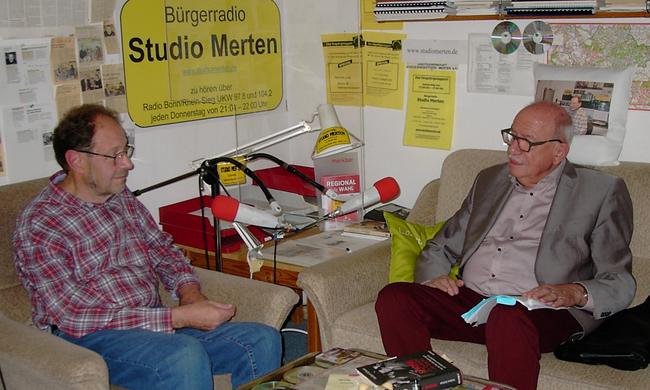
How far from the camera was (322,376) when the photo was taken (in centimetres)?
221

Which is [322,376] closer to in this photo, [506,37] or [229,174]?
[229,174]

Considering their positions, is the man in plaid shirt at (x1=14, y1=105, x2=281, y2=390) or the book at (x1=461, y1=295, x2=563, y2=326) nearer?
the man in plaid shirt at (x1=14, y1=105, x2=281, y2=390)

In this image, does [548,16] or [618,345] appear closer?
[618,345]

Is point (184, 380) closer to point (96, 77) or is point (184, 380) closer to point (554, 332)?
point (554, 332)

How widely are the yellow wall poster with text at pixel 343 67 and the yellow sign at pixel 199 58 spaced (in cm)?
29

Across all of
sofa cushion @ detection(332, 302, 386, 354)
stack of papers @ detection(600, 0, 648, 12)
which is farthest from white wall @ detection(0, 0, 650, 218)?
sofa cushion @ detection(332, 302, 386, 354)

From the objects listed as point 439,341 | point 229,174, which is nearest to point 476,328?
point 439,341

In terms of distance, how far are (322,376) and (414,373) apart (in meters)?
0.28

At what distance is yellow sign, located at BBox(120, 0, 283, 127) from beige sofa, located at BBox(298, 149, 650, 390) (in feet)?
3.39

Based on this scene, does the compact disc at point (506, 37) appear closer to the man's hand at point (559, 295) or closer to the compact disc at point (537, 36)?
the compact disc at point (537, 36)

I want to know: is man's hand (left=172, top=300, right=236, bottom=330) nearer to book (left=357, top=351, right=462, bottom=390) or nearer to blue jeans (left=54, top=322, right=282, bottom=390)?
blue jeans (left=54, top=322, right=282, bottom=390)

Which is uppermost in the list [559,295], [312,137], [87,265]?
[312,137]

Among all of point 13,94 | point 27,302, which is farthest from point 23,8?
point 27,302

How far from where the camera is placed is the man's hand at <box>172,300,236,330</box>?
2.46 m
